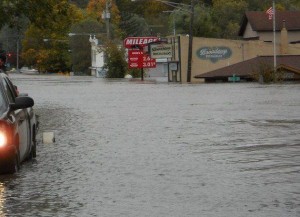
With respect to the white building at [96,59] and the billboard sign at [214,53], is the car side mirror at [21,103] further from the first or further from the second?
the white building at [96,59]

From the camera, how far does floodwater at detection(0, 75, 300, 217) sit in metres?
9.88

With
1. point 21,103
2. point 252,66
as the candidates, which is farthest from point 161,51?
point 21,103

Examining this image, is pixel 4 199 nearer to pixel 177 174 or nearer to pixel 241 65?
pixel 177 174

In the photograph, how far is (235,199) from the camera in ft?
33.7

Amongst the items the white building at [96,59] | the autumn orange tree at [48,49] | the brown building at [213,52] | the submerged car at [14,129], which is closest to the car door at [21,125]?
the submerged car at [14,129]

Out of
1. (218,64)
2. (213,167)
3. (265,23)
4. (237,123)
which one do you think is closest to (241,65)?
(218,64)

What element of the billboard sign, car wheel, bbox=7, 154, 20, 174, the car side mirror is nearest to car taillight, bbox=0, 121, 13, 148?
car wheel, bbox=7, 154, 20, 174

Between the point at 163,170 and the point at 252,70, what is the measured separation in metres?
56.9

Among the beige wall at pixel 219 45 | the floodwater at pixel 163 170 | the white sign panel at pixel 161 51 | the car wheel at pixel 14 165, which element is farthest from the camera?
the white sign panel at pixel 161 51

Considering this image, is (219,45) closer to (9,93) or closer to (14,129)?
(9,93)

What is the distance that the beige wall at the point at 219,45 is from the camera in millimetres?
82812

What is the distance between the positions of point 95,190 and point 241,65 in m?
64.3

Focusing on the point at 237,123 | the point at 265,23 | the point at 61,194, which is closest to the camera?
the point at 61,194

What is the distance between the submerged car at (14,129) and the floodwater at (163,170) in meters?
0.23
